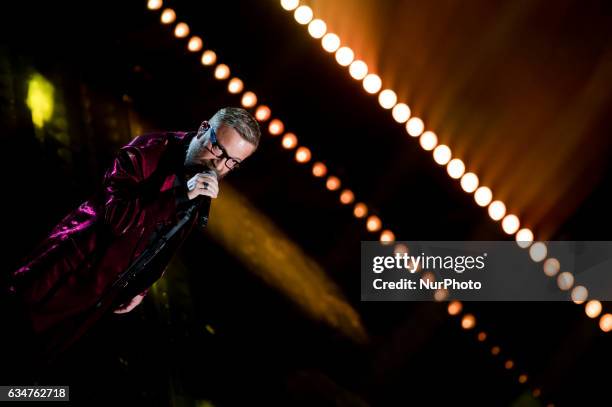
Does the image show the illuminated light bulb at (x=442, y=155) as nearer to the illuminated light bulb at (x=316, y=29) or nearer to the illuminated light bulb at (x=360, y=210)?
the illuminated light bulb at (x=360, y=210)

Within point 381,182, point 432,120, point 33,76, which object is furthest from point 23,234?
point 432,120

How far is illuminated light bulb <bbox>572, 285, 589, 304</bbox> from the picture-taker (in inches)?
114

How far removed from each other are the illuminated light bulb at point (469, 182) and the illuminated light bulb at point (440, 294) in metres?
0.52

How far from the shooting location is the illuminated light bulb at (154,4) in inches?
113

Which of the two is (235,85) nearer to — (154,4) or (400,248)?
(154,4)

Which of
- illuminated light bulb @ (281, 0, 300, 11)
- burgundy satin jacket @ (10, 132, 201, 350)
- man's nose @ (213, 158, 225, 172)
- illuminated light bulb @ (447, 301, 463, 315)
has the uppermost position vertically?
illuminated light bulb @ (281, 0, 300, 11)

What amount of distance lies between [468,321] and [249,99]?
157 centimetres

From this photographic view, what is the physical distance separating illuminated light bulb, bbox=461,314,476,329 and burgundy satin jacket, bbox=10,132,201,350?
6.33 ft

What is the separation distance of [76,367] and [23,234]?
55cm

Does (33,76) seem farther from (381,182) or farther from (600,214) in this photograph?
(600,214)

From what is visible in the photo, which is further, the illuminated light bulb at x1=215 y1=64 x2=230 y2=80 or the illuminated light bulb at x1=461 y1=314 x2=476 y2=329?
the illuminated light bulb at x1=461 y1=314 x2=476 y2=329

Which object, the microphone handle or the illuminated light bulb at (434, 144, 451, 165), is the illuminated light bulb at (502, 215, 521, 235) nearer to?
the illuminated light bulb at (434, 144, 451, 165)

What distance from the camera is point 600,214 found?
3145mm

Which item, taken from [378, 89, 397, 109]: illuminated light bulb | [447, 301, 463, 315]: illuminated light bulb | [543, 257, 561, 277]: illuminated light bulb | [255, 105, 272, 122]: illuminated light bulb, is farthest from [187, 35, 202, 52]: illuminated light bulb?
[543, 257, 561, 277]: illuminated light bulb
